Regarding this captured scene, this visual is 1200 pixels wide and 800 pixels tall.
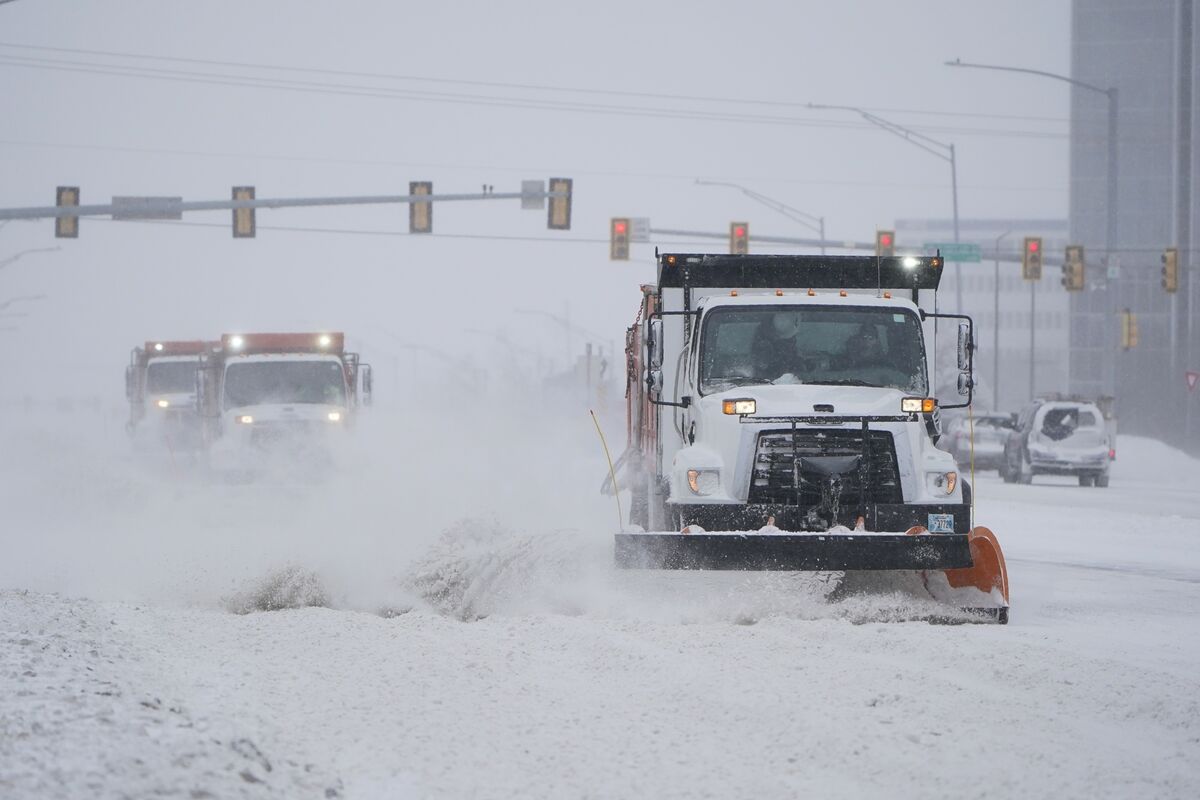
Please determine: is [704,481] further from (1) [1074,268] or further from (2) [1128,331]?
(2) [1128,331]

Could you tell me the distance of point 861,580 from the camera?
11711mm

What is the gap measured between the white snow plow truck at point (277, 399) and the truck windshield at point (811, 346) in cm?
1395

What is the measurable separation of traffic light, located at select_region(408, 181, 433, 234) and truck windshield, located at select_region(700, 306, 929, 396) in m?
20.7

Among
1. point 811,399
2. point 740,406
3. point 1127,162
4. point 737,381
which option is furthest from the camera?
point 1127,162

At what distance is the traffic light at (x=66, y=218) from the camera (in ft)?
102

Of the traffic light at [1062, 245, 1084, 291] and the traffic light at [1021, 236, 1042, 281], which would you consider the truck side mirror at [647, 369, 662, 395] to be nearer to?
the traffic light at [1021, 236, 1042, 281]

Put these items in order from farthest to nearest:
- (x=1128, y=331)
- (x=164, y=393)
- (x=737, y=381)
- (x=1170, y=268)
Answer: (x=1128, y=331) → (x=1170, y=268) → (x=164, y=393) → (x=737, y=381)

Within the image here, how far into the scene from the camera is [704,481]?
1121cm

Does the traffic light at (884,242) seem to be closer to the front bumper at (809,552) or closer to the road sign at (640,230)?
the road sign at (640,230)

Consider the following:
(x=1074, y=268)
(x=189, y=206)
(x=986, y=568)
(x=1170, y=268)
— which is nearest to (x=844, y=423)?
(x=986, y=568)

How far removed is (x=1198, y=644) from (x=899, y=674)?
2858 millimetres

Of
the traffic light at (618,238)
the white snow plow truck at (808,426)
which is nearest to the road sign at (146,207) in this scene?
the traffic light at (618,238)

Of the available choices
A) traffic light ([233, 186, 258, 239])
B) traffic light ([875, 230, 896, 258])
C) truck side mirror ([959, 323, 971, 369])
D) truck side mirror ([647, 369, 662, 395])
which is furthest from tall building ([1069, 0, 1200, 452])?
truck side mirror ([647, 369, 662, 395])

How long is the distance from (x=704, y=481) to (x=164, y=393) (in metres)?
26.7
